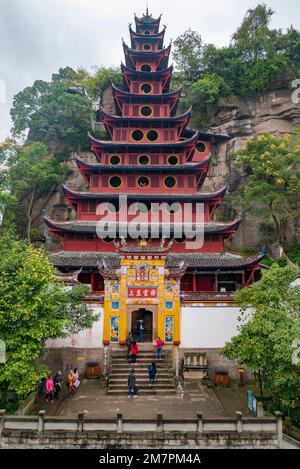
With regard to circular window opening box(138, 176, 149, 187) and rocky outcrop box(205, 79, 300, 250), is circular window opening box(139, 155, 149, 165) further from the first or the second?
rocky outcrop box(205, 79, 300, 250)

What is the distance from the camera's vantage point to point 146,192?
87.9ft

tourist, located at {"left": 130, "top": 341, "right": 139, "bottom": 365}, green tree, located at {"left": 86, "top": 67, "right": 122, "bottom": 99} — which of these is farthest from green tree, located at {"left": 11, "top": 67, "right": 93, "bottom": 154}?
tourist, located at {"left": 130, "top": 341, "right": 139, "bottom": 365}

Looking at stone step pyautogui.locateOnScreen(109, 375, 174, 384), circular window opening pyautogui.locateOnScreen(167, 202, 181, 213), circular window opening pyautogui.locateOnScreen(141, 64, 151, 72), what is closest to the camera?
stone step pyautogui.locateOnScreen(109, 375, 174, 384)

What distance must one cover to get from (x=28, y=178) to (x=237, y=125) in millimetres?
23412

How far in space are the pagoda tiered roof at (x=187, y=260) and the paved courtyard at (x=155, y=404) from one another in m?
7.74

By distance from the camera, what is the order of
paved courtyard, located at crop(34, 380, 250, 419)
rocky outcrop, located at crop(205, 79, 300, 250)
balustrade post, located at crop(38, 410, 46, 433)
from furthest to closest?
rocky outcrop, located at crop(205, 79, 300, 250) < paved courtyard, located at crop(34, 380, 250, 419) < balustrade post, located at crop(38, 410, 46, 433)

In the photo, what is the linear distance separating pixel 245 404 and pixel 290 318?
4.50 m

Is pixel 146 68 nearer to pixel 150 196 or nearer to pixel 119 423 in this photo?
pixel 150 196

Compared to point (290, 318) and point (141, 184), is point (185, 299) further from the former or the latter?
point (141, 184)

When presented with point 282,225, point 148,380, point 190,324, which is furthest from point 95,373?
point 282,225

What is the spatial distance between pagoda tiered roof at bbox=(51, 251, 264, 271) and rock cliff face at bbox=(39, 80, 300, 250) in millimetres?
14236

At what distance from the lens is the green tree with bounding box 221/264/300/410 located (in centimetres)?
1172

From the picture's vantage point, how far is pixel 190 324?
18.3m
